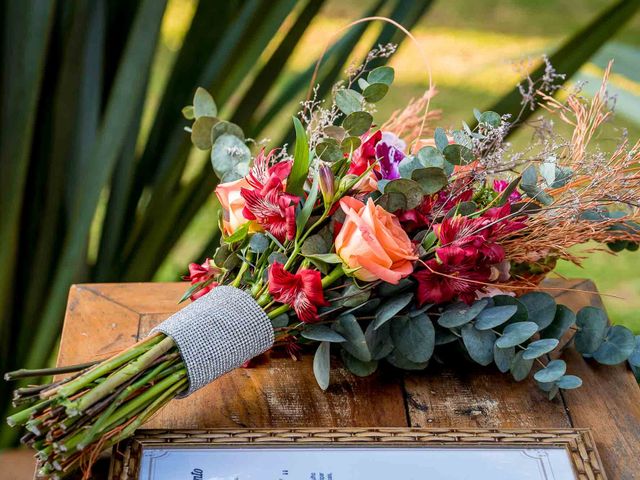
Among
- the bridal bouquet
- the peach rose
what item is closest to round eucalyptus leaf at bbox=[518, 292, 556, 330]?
the bridal bouquet

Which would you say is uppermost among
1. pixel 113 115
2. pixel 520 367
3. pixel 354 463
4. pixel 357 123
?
pixel 113 115

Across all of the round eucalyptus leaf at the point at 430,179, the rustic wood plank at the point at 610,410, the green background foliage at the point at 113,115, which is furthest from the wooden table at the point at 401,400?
the green background foliage at the point at 113,115

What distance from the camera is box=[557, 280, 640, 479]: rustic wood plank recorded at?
0.79m

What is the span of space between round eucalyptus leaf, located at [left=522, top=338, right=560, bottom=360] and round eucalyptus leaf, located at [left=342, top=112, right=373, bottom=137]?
0.92 feet

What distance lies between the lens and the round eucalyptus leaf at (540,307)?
0.86 m

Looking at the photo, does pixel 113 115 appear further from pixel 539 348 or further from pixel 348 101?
pixel 539 348

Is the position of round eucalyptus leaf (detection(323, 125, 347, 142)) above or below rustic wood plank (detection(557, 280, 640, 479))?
above

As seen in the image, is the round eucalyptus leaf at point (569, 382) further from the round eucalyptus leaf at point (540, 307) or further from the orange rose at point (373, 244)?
the orange rose at point (373, 244)

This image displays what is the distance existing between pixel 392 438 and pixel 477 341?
141mm

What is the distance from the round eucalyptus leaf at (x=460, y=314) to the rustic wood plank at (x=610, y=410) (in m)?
0.13

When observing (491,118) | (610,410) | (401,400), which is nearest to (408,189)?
(491,118)

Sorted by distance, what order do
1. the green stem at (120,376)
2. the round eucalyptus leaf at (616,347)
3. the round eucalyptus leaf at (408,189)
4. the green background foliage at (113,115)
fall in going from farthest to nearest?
1. the green background foliage at (113,115)
2. the round eucalyptus leaf at (616,347)
3. the round eucalyptus leaf at (408,189)
4. the green stem at (120,376)

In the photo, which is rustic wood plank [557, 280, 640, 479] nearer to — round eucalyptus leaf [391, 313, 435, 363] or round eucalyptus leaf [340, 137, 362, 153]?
round eucalyptus leaf [391, 313, 435, 363]

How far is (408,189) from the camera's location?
2.57 feet
